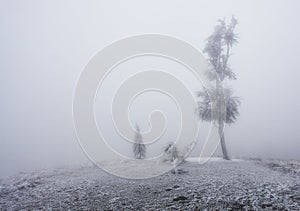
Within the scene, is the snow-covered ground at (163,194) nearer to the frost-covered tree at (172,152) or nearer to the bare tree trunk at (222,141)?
the frost-covered tree at (172,152)

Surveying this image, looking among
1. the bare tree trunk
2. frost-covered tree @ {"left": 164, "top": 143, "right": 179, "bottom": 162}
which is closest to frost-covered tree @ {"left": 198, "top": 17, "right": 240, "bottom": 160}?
the bare tree trunk

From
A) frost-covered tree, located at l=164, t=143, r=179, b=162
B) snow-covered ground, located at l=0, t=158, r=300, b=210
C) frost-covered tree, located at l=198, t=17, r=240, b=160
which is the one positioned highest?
frost-covered tree, located at l=198, t=17, r=240, b=160

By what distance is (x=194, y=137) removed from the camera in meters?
18.9

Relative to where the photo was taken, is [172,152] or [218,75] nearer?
[172,152]

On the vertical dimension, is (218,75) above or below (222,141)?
above

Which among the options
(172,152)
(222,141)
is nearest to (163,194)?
(172,152)

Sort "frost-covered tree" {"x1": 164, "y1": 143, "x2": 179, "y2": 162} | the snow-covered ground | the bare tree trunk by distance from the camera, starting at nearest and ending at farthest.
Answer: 1. the snow-covered ground
2. "frost-covered tree" {"x1": 164, "y1": 143, "x2": 179, "y2": 162}
3. the bare tree trunk

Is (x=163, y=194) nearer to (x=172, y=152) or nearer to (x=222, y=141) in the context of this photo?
(x=172, y=152)

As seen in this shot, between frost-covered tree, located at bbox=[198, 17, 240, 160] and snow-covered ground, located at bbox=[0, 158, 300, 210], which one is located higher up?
frost-covered tree, located at bbox=[198, 17, 240, 160]

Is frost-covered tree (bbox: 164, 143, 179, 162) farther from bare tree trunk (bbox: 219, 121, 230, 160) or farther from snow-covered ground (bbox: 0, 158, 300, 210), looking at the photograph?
bare tree trunk (bbox: 219, 121, 230, 160)

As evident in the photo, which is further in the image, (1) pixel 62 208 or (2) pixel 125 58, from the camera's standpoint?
(2) pixel 125 58

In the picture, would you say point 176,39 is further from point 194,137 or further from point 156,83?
point 194,137

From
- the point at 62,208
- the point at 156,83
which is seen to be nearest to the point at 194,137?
the point at 156,83

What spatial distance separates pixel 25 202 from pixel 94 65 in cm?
1059
